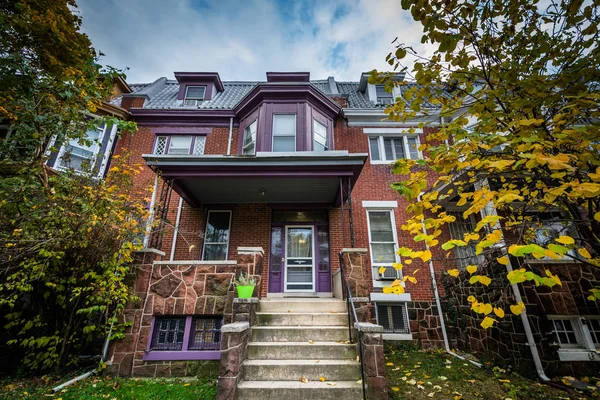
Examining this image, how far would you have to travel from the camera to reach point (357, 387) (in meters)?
3.70

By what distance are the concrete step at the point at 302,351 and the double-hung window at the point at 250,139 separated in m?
6.28

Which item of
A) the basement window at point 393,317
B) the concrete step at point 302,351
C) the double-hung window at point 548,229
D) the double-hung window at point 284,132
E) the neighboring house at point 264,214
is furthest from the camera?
the double-hung window at point 284,132

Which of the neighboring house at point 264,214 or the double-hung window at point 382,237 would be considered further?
the double-hung window at point 382,237

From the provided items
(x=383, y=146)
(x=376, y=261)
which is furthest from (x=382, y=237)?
(x=383, y=146)

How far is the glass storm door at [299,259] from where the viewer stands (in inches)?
308

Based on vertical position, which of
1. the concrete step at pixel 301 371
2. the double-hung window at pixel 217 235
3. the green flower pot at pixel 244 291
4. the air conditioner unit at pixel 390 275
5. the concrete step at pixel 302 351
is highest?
the double-hung window at pixel 217 235

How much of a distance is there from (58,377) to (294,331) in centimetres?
443

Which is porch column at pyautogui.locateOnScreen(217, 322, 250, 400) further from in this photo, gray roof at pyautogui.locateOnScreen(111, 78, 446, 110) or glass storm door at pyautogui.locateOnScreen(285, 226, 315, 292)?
gray roof at pyautogui.locateOnScreen(111, 78, 446, 110)

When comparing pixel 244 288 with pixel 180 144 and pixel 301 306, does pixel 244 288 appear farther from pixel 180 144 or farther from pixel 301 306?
pixel 180 144

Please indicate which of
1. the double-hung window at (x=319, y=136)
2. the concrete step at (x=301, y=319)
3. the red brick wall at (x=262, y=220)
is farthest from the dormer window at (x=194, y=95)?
the concrete step at (x=301, y=319)

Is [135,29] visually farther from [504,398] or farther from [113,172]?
[504,398]

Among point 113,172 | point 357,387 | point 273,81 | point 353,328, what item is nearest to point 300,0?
point 273,81

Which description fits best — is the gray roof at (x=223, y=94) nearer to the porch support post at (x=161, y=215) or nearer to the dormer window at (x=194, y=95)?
the dormer window at (x=194, y=95)

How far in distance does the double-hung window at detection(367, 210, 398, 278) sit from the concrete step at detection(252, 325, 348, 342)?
3687mm
